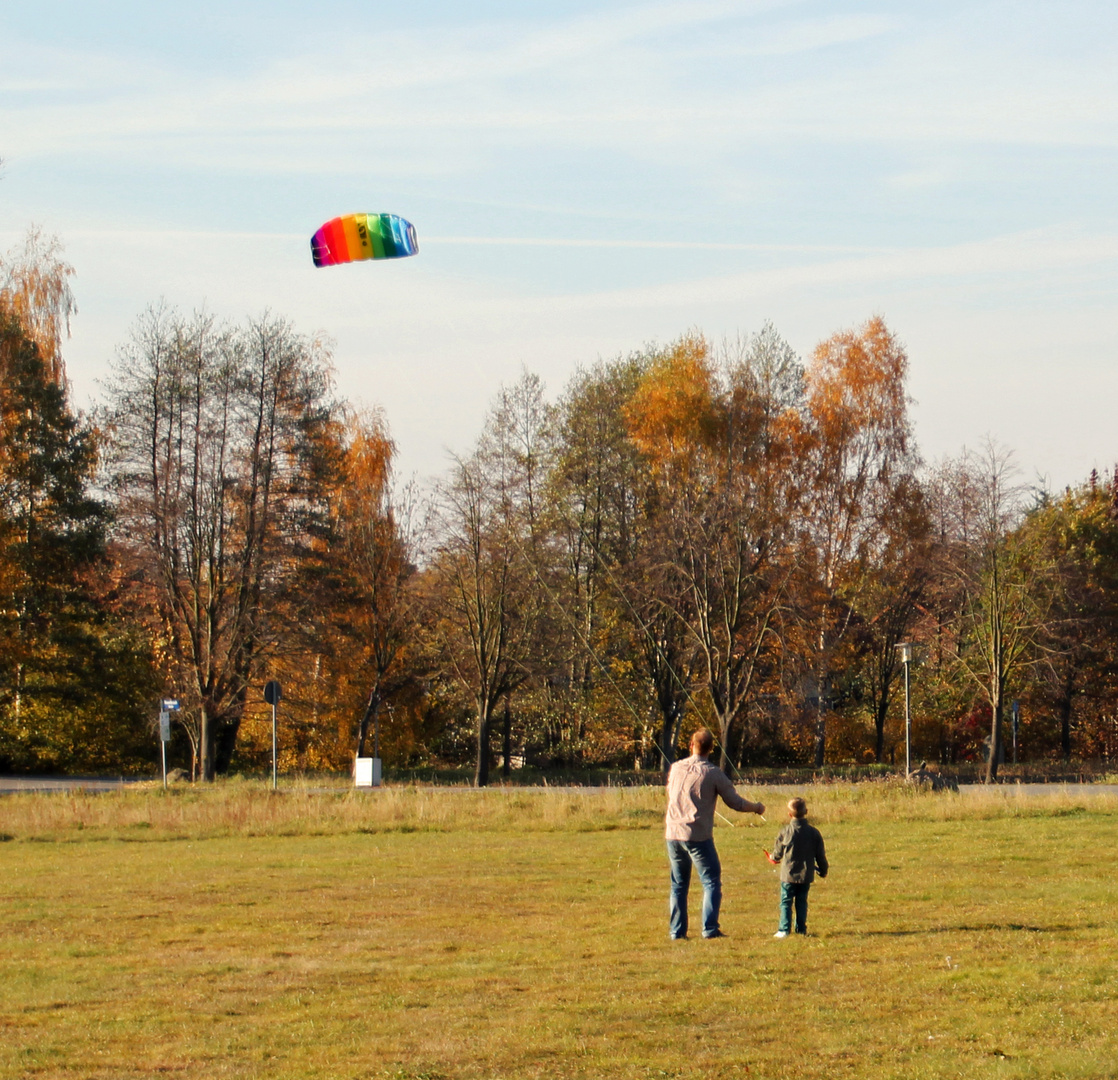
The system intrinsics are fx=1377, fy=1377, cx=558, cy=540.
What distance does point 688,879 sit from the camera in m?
11.7

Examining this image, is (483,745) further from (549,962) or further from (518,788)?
(549,962)

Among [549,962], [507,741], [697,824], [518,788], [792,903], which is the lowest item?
[518,788]

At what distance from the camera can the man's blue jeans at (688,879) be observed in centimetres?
1142

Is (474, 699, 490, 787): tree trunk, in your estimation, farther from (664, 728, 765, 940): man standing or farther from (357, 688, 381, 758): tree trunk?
(664, 728, 765, 940): man standing

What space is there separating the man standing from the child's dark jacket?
1.43 feet

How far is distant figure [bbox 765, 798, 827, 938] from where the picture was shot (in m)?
11.7

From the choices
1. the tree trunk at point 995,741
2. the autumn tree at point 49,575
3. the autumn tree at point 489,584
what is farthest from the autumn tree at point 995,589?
the autumn tree at point 49,575

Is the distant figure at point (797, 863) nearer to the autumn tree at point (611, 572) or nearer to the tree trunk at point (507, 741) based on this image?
the autumn tree at point (611, 572)

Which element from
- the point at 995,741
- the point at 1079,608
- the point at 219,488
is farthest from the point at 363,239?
the point at 1079,608

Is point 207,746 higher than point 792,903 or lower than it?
lower

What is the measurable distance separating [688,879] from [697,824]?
55 centimetres

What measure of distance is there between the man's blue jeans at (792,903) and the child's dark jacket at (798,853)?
1.9 inches

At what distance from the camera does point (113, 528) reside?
44.2 metres

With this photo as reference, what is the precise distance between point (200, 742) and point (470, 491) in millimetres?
11117
